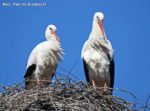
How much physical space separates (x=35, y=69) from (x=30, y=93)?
1.78m

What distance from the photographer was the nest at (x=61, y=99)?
6.77m

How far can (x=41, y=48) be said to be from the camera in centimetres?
874

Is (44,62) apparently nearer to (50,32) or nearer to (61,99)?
(50,32)

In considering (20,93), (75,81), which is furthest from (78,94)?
(20,93)

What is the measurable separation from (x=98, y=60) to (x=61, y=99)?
1.45 meters

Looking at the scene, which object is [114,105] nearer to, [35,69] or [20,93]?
[20,93]

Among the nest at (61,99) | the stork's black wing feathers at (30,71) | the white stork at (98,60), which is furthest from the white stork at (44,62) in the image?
the nest at (61,99)

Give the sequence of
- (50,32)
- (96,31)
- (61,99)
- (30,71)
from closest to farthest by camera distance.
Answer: (61,99) < (96,31) < (30,71) < (50,32)

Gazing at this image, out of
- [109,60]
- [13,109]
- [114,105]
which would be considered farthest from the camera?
[109,60]

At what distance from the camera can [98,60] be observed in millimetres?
8234

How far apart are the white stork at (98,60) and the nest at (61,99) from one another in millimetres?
999

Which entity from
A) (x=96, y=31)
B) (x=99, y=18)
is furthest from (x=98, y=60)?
(x=99, y=18)

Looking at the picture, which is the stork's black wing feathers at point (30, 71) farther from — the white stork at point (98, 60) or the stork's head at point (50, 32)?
the white stork at point (98, 60)

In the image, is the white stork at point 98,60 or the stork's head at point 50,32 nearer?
the white stork at point 98,60
